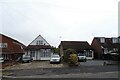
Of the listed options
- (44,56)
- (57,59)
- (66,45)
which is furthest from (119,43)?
(57,59)

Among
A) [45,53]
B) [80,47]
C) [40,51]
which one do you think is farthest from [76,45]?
[40,51]

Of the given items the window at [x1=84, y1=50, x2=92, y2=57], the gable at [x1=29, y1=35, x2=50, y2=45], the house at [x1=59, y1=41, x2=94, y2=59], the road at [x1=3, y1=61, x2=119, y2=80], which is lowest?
the road at [x1=3, y1=61, x2=119, y2=80]

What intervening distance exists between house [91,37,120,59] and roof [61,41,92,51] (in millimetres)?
4455

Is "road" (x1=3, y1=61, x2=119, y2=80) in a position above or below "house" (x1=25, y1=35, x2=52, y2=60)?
below

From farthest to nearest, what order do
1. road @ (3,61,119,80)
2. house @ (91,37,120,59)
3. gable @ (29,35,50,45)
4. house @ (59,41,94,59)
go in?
house @ (91,37,120,59) < house @ (59,41,94,59) < gable @ (29,35,50,45) < road @ (3,61,119,80)

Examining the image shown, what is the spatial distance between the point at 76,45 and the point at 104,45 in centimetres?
845

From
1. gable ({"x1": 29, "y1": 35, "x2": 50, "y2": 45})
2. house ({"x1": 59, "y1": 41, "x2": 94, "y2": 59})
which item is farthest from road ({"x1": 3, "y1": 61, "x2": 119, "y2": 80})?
house ({"x1": 59, "y1": 41, "x2": 94, "y2": 59})

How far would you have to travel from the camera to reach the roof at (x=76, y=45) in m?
64.2

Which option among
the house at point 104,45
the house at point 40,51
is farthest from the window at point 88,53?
the house at point 40,51

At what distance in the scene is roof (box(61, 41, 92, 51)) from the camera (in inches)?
2527

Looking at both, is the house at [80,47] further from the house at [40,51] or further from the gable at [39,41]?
the gable at [39,41]

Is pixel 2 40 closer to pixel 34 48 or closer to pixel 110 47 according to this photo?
pixel 34 48

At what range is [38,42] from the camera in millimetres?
63375

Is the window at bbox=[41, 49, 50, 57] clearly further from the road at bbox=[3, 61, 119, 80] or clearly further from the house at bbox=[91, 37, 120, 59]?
the road at bbox=[3, 61, 119, 80]
